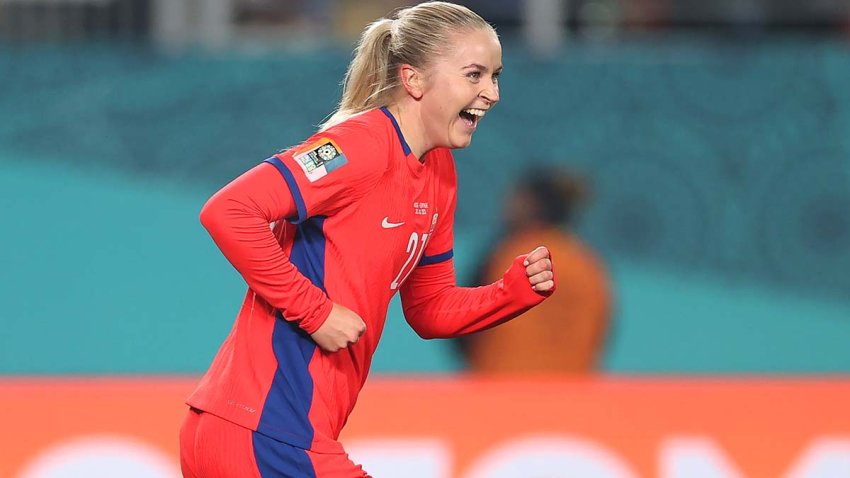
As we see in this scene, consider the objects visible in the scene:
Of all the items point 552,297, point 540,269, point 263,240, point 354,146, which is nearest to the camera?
point 263,240

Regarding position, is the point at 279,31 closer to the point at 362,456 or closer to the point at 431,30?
the point at 362,456

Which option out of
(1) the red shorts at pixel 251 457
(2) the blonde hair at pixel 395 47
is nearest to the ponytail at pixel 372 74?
(2) the blonde hair at pixel 395 47

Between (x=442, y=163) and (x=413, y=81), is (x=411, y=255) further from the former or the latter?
(x=413, y=81)

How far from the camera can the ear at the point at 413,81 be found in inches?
111

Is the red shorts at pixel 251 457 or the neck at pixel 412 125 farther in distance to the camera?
the neck at pixel 412 125

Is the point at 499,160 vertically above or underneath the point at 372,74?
above

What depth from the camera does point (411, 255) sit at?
287 centimetres

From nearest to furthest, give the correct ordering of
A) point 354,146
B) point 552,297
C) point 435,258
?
point 354,146, point 435,258, point 552,297

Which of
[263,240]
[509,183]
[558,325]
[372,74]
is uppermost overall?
[509,183]

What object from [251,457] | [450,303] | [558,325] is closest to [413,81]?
[450,303]

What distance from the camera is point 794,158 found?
6.74m

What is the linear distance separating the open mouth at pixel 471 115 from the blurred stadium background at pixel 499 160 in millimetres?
3790

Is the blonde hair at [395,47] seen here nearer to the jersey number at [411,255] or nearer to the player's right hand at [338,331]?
the jersey number at [411,255]

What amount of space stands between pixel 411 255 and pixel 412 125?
296mm
